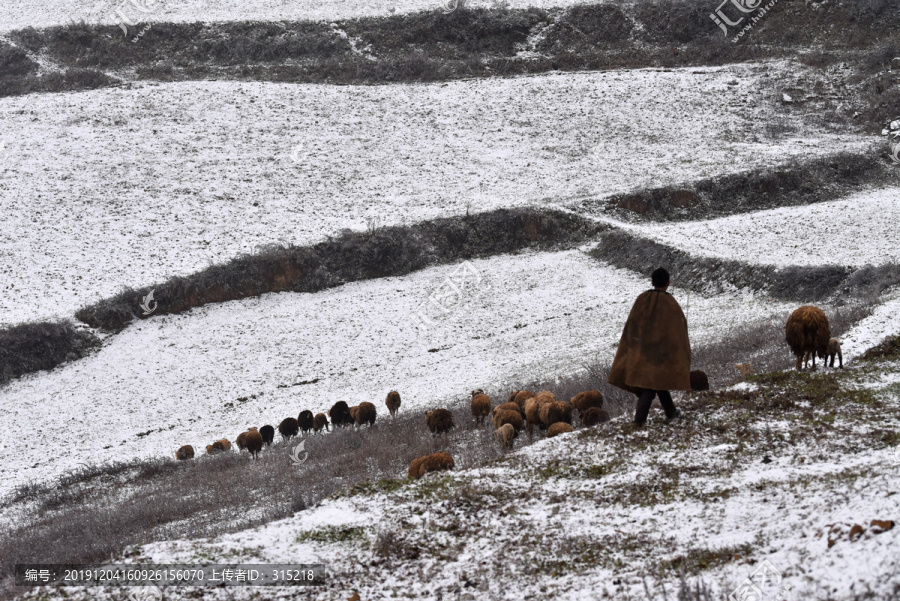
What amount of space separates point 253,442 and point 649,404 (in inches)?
437

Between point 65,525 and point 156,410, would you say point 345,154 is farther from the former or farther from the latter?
point 65,525

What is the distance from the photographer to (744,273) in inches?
960

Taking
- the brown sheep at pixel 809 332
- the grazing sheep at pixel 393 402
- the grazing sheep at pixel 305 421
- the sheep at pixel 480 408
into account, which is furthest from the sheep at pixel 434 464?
the grazing sheep at pixel 305 421

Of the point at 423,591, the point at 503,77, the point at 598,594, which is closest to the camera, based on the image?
the point at 598,594

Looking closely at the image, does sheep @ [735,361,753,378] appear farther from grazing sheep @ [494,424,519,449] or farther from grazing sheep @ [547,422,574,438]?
grazing sheep @ [494,424,519,449]

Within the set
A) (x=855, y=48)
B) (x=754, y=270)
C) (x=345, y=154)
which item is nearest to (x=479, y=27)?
(x=345, y=154)

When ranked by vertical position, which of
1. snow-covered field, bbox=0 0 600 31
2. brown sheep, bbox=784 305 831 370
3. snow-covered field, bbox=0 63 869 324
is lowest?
brown sheep, bbox=784 305 831 370

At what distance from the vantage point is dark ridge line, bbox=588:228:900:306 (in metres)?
20.5

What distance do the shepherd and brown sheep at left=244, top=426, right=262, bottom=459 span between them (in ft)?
34.8

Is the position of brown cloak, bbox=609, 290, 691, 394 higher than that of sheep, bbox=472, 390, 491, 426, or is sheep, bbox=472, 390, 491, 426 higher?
brown cloak, bbox=609, 290, 691, 394

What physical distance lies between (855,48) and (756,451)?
45.2 meters

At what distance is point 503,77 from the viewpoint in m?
45.0

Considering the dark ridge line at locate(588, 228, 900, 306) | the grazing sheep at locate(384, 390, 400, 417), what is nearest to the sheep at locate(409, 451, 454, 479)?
the grazing sheep at locate(384, 390, 400, 417)

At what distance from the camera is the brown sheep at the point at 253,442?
54.7 ft
